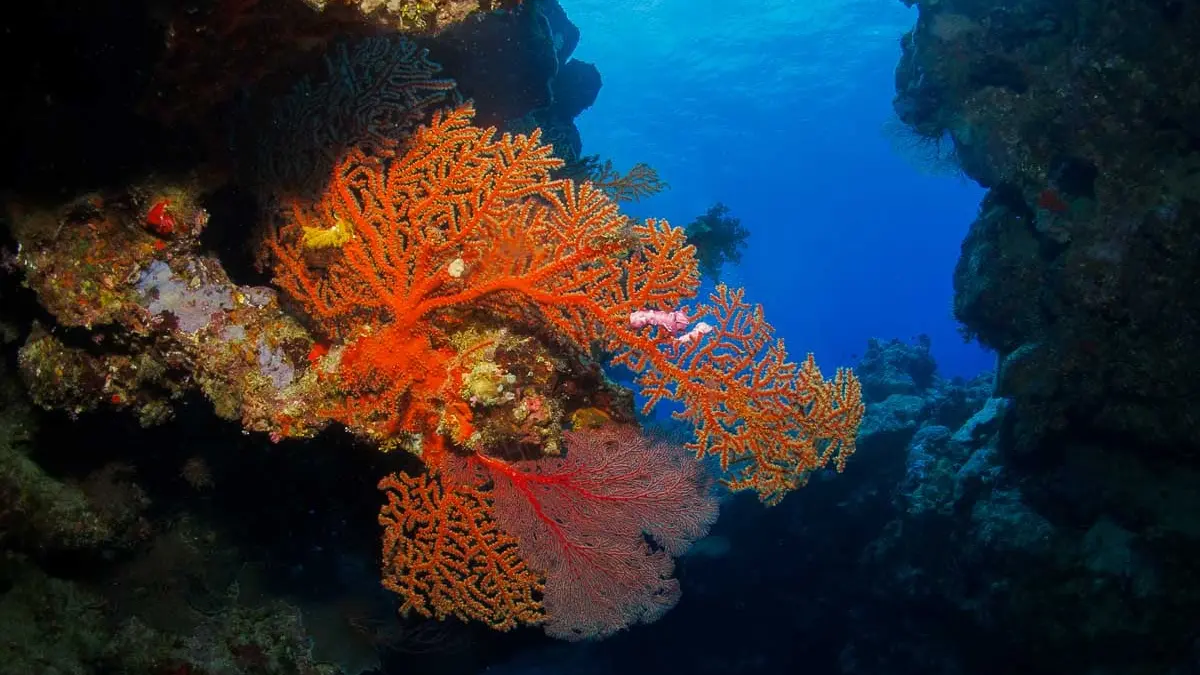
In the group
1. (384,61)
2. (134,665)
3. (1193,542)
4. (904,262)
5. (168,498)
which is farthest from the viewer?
(904,262)

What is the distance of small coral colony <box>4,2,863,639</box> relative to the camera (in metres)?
3.67

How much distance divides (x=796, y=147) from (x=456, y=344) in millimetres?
75307

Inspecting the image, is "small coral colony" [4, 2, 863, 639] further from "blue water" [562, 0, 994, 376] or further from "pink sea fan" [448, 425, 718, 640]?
"blue water" [562, 0, 994, 376]

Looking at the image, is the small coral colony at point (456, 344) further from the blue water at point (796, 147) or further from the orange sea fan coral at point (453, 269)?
the blue water at point (796, 147)

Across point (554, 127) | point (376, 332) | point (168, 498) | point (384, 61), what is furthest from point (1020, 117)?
point (168, 498)

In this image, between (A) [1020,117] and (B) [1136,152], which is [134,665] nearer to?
(B) [1136,152]

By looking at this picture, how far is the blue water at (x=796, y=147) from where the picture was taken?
43.3 metres

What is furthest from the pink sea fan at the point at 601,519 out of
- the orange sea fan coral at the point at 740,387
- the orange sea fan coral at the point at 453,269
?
the orange sea fan coral at the point at 453,269

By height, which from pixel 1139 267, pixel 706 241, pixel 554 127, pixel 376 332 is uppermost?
pixel 554 127

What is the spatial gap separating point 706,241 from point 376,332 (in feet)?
24.3

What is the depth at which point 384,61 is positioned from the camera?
4.89 metres

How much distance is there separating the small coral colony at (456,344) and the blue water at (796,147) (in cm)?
1161

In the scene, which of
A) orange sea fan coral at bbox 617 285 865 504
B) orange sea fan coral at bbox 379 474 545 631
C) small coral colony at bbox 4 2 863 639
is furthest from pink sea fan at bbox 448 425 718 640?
orange sea fan coral at bbox 617 285 865 504

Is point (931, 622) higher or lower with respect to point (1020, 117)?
lower
